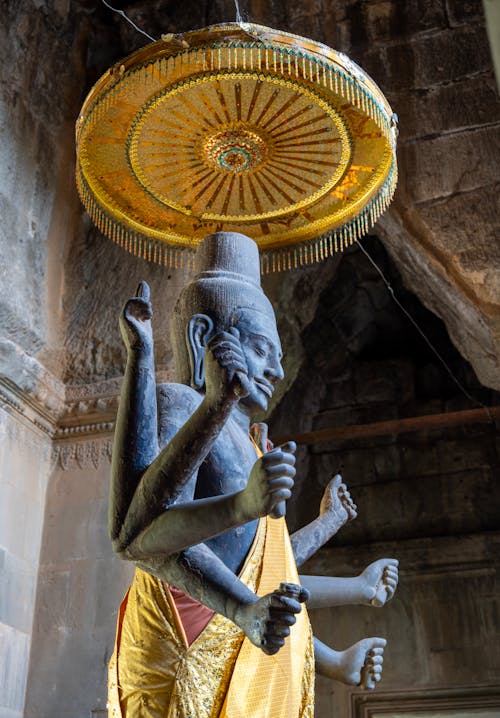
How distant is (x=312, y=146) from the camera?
4.61m

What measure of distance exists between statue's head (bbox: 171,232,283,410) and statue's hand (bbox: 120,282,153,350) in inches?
19.1

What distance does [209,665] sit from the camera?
3.00 m

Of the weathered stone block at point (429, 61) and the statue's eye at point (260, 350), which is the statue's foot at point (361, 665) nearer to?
the statue's eye at point (260, 350)

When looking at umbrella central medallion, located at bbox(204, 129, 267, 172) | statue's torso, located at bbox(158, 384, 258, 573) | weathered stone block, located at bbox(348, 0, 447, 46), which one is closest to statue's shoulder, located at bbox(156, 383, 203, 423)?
statue's torso, located at bbox(158, 384, 258, 573)

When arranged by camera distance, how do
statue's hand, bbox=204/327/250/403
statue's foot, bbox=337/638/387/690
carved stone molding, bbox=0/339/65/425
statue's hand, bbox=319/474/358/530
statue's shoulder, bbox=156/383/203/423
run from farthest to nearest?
carved stone molding, bbox=0/339/65/425 < statue's hand, bbox=319/474/358/530 < statue's foot, bbox=337/638/387/690 < statue's shoulder, bbox=156/383/203/423 < statue's hand, bbox=204/327/250/403

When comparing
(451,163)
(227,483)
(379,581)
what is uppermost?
(451,163)

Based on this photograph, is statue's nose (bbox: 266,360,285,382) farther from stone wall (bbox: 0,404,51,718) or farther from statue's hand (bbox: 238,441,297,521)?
stone wall (bbox: 0,404,51,718)

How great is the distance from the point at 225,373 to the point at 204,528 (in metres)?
0.48

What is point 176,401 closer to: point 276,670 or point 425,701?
point 276,670

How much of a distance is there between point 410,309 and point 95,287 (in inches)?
201

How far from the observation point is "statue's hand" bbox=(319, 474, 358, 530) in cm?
399

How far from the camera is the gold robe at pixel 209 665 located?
296 cm

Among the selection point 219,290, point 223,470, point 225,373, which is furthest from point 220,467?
point 219,290

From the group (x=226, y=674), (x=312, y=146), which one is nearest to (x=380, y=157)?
(x=312, y=146)
